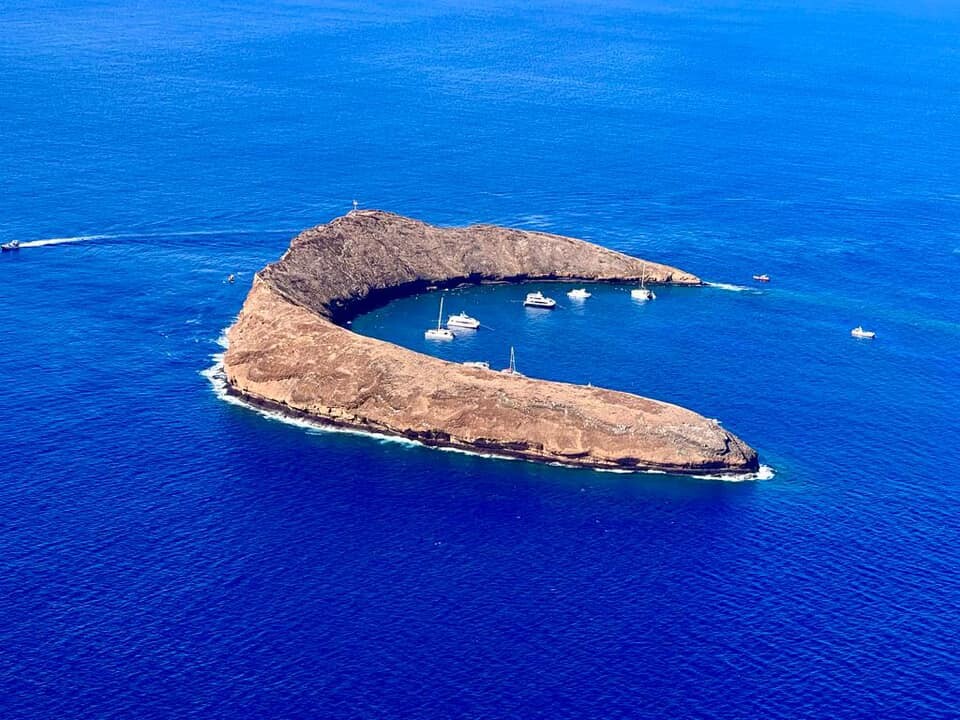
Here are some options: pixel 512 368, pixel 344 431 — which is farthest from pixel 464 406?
pixel 512 368

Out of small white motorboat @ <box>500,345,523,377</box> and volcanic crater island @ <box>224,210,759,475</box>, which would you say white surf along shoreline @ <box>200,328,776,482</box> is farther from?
small white motorboat @ <box>500,345,523,377</box>

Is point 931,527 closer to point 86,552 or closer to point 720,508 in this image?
point 720,508

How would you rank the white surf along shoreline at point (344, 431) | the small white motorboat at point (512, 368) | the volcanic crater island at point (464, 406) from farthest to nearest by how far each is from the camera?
the small white motorboat at point (512, 368) → the volcanic crater island at point (464, 406) → the white surf along shoreline at point (344, 431)

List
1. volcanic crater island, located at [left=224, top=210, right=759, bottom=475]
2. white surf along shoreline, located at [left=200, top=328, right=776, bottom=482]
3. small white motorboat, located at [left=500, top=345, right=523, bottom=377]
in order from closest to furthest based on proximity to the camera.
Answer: white surf along shoreline, located at [left=200, top=328, right=776, bottom=482], volcanic crater island, located at [left=224, top=210, right=759, bottom=475], small white motorboat, located at [left=500, top=345, right=523, bottom=377]

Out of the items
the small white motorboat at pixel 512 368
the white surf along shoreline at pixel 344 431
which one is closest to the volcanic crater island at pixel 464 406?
the white surf along shoreline at pixel 344 431

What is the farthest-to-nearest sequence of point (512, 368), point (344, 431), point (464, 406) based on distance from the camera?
point (512, 368) → point (344, 431) → point (464, 406)

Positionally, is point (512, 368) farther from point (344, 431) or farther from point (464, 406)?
point (344, 431)

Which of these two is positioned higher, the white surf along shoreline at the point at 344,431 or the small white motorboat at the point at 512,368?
the small white motorboat at the point at 512,368

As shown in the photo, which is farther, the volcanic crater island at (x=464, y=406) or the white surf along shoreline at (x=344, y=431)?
the volcanic crater island at (x=464, y=406)

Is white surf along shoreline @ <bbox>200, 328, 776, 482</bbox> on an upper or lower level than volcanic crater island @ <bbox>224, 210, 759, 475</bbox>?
lower

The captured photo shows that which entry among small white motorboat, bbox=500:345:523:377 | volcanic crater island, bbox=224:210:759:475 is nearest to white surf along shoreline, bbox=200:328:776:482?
volcanic crater island, bbox=224:210:759:475

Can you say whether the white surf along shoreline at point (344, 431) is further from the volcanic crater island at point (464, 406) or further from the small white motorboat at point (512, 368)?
the small white motorboat at point (512, 368)

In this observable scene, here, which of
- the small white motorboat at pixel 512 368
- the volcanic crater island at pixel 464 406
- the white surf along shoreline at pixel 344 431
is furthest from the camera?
the small white motorboat at pixel 512 368
